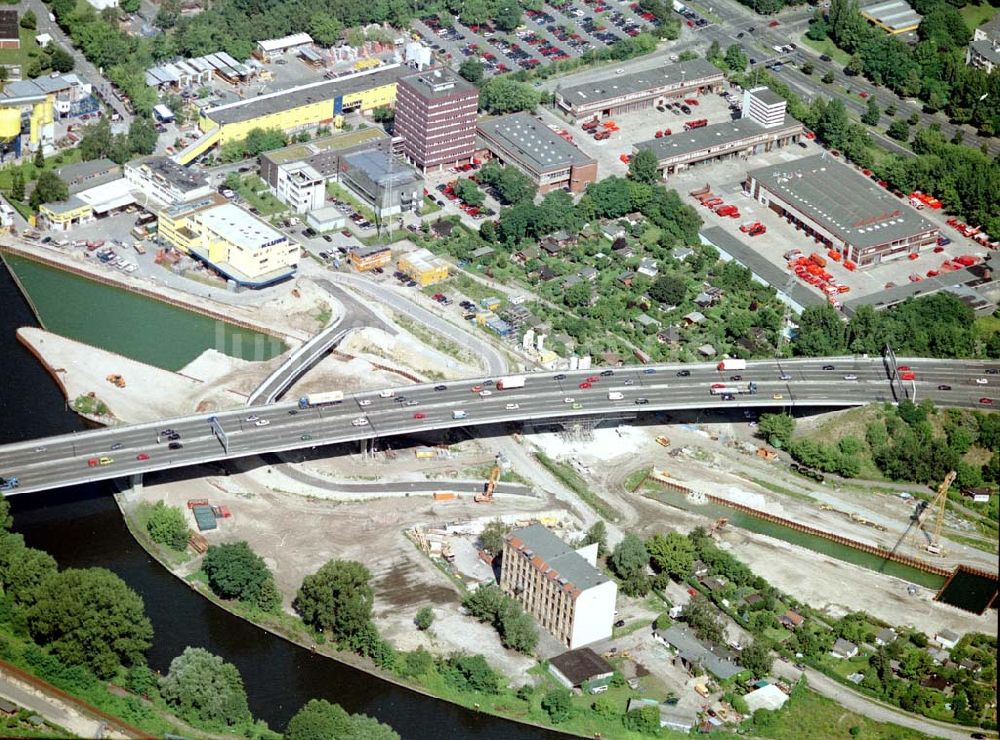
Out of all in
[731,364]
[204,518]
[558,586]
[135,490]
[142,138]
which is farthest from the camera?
[142,138]

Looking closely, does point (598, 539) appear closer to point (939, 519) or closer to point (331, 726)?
point (939, 519)

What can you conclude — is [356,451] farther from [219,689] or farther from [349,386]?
[219,689]

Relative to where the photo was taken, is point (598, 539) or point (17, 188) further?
point (17, 188)

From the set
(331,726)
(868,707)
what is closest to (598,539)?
(868,707)

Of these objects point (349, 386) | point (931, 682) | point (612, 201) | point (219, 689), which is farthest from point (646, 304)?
point (219, 689)

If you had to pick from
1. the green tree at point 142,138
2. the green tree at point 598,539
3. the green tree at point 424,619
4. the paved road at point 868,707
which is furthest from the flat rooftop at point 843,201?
the green tree at point 424,619

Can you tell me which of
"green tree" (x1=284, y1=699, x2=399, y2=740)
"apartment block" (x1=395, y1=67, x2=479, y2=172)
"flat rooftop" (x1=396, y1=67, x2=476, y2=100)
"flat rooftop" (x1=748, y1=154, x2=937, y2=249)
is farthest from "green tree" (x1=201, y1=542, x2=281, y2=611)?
"flat rooftop" (x1=748, y1=154, x2=937, y2=249)
